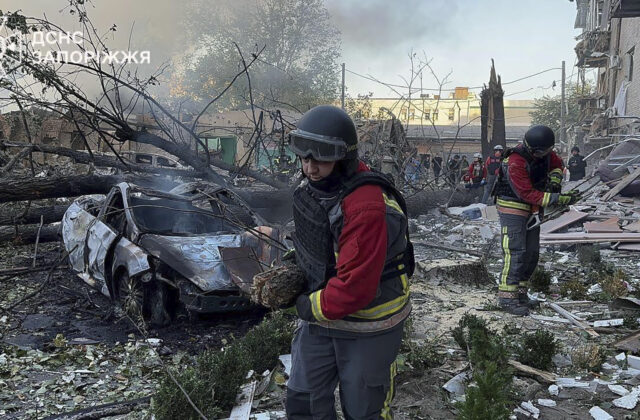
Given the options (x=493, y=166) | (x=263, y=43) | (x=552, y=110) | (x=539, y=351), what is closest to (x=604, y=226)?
(x=493, y=166)

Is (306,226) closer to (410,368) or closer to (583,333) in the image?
(410,368)

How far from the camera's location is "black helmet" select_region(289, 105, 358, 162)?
243cm

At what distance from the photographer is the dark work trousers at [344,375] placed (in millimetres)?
2482

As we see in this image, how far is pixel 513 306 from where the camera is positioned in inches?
230

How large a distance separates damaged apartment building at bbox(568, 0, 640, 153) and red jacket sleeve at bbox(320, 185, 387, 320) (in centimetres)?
1180

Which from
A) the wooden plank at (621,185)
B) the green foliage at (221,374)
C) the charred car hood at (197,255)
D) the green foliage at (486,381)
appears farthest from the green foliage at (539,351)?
the wooden plank at (621,185)

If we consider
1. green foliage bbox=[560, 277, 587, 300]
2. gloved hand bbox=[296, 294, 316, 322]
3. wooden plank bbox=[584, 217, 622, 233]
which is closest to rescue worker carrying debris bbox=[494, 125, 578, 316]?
green foliage bbox=[560, 277, 587, 300]

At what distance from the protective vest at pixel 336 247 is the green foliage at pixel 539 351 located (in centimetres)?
201

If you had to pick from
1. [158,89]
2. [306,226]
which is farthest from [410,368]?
[158,89]

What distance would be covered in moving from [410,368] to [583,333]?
1.95 m

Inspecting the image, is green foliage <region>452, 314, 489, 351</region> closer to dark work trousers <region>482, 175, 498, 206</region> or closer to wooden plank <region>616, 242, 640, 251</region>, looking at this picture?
wooden plank <region>616, 242, 640, 251</region>

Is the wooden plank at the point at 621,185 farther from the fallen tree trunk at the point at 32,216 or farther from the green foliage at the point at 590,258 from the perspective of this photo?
the fallen tree trunk at the point at 32,216

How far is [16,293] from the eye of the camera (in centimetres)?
671

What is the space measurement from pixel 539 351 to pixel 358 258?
8.37 feet
